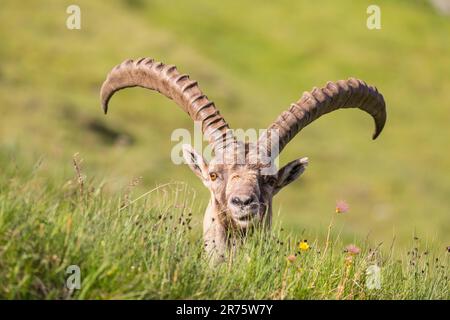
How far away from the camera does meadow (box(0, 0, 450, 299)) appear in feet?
27.5

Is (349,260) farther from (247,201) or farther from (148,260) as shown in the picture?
(148,260)

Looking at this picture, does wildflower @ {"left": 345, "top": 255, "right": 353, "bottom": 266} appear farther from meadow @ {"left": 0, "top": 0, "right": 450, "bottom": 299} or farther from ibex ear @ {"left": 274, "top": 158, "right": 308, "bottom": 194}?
ibex ear @ {"left": 274, "top": 158, "right": 308, "bottom": 194}

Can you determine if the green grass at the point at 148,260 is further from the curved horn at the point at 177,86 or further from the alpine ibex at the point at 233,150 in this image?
the curved horn at the point at 177,86

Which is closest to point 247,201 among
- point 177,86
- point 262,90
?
point 177,86

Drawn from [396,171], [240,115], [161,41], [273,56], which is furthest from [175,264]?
[273,56]

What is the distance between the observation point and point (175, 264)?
8.66 meters

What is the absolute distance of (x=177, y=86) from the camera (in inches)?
498

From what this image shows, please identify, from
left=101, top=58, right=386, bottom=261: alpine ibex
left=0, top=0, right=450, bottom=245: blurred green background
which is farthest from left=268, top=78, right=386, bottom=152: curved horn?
left=0, top=0, right=450, bottom=245: blurred green background

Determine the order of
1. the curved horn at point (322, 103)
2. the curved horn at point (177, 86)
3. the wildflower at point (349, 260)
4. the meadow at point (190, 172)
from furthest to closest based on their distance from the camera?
1. the curved horn at point (322, 103)
2. the curved horn at point (177, 86)
3. the wildflower at point (349, 260)
4. the meadow at point (190, 172)

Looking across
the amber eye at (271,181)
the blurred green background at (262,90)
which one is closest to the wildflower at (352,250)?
the amber eye at (271,181)

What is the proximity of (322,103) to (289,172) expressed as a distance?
42.2 inches

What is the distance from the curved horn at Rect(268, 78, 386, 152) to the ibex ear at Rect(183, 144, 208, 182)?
1029mm

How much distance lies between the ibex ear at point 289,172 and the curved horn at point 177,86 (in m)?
0.98

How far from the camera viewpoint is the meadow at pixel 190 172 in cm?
839
